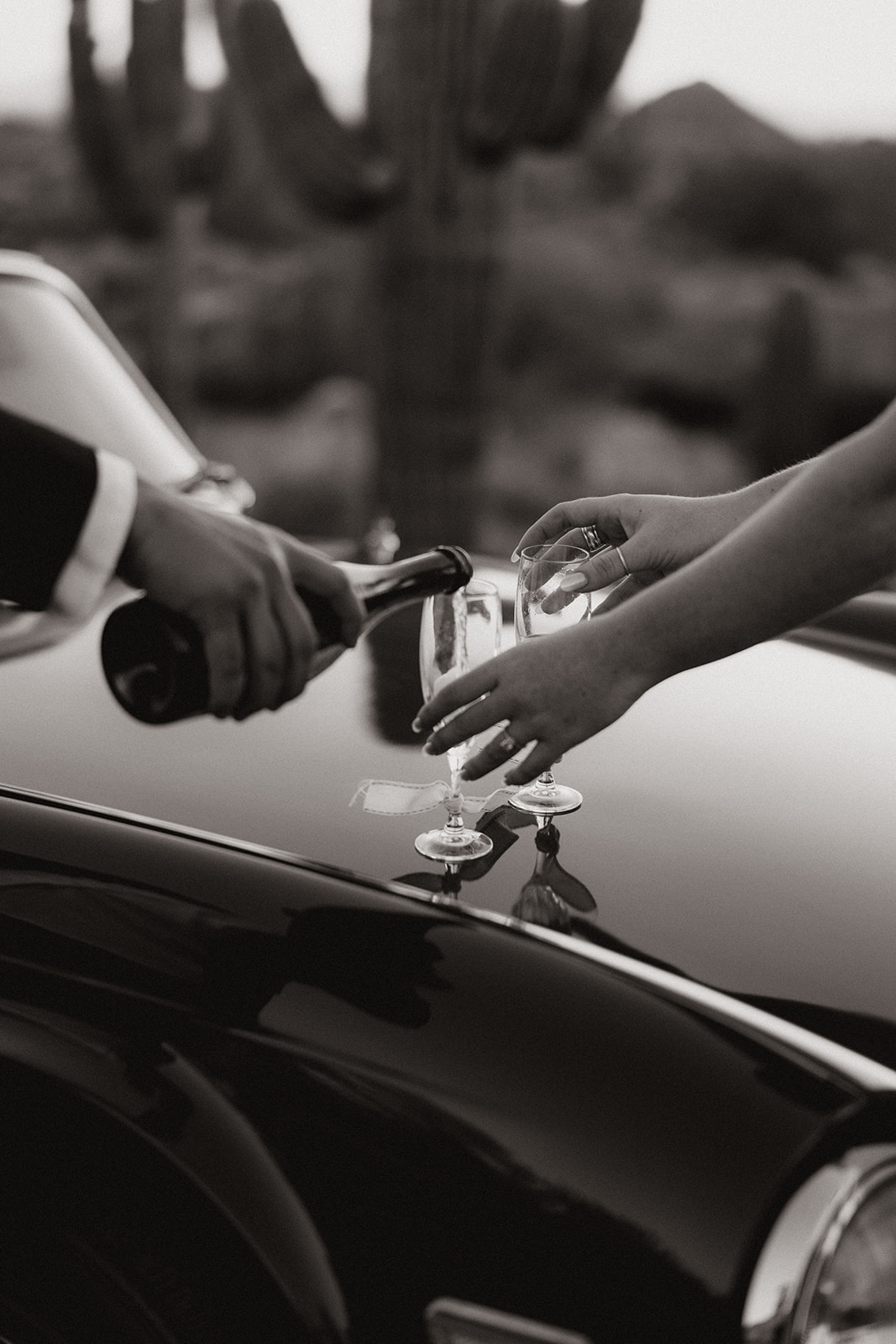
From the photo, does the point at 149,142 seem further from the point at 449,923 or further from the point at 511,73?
the point at 449,923

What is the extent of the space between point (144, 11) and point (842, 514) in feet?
39.6

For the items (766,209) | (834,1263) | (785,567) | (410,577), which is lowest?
(834,1263)

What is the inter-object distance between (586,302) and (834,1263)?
824 inches

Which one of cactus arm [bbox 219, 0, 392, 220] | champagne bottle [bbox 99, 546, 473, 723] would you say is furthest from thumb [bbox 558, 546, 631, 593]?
cactus arm [bbox 219, 0, 392, 220]

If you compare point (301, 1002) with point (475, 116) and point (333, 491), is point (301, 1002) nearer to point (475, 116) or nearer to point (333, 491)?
point (475, 116)

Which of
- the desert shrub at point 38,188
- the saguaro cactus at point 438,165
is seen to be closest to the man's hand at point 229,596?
the saguaro cactus at point 438,165

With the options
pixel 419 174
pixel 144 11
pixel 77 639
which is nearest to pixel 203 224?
pixel 144 11

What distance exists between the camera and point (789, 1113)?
110cm

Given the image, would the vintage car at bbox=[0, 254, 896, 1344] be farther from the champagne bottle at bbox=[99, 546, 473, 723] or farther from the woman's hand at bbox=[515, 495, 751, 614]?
the woman's hand at bbox=[515, 495, 751, 614]

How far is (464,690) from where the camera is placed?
4.77 feet

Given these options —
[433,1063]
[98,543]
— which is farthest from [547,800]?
[98,543]

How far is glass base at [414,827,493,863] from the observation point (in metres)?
1.54

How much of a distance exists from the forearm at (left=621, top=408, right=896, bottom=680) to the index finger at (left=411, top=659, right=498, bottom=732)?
15 cm

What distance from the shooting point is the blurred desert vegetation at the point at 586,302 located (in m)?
17.5
